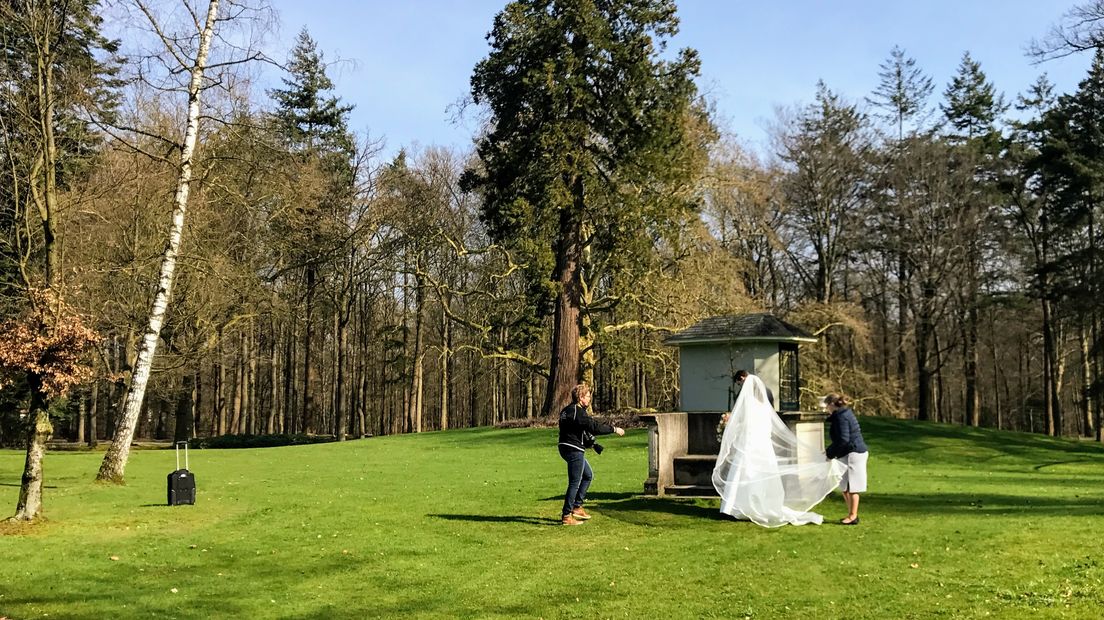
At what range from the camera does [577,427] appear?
12.0 meters

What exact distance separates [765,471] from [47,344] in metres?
9.97

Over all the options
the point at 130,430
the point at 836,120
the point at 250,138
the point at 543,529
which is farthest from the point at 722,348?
the point at 836,120

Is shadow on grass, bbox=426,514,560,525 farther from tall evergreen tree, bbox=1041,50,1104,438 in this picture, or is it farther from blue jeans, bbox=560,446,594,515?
tall evergreen tree, bbox=1041,50,1104,438

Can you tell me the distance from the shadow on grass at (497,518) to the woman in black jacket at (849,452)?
4050 mm

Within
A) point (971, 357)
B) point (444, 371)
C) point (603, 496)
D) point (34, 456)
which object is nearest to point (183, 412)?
point (444, 371)

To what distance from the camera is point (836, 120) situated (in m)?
45.4

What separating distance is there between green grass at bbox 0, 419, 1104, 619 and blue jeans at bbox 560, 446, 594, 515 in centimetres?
44

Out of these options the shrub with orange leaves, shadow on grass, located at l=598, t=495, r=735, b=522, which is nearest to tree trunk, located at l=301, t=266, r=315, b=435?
the shrub with orange leaves

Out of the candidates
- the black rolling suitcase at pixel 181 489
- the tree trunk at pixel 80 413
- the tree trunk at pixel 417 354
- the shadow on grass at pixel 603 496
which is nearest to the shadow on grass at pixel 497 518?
the shadow on grass at pixel 603 496

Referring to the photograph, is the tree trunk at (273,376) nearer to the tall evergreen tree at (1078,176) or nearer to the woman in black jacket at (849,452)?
the tall evergreen tree at (1078,176)

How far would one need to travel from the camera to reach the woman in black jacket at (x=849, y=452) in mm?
11930

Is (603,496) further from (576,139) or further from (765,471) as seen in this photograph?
(576,139)

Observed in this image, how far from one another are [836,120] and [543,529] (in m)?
38.5

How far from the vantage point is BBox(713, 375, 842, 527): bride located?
39.9 feet
